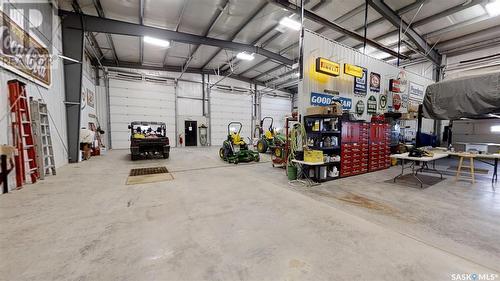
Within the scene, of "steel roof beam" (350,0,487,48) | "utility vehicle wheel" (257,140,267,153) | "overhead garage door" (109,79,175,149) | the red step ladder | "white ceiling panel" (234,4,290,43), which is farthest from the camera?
"overhead garage door" (109,79,175,149)

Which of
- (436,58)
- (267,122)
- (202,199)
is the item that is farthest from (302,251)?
(267,122)

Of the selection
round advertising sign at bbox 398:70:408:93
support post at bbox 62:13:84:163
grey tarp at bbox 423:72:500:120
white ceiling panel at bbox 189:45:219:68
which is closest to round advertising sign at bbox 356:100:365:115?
grey tarp at bbox 423:72:500:120

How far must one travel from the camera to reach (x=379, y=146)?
6.02m

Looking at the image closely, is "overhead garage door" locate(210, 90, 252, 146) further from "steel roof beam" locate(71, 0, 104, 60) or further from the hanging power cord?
the hanging power cord

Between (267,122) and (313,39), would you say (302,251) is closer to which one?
(313,39)

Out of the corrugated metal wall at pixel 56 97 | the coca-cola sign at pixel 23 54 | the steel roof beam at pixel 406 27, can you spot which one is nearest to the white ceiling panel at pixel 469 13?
the steel roof beam at pixel 406 27

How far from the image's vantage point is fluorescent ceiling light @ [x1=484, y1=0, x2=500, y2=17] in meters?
5.83

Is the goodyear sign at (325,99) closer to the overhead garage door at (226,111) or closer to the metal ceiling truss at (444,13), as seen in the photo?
the metal ceiling truss at (444,13)

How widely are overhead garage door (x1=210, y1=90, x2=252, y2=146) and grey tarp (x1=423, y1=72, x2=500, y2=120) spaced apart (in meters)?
11.6

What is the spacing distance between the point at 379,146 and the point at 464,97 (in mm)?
2521

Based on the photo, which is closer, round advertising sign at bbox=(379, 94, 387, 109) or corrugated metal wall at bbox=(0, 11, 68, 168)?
corrugated metal wall at bbox=(0, 11, 68, 168)

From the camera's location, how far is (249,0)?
6.26 meters

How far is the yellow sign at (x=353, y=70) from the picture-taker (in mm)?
5504

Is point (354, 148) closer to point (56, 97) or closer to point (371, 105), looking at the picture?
point (371, 105)
